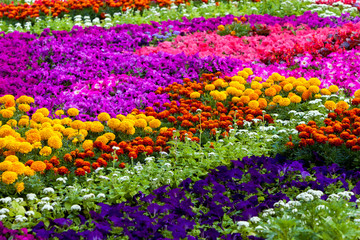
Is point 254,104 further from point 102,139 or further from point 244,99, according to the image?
point 102,139

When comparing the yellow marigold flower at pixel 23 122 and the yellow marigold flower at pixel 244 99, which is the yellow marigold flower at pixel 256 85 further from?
the yellow marigold flower at pixel 23 122

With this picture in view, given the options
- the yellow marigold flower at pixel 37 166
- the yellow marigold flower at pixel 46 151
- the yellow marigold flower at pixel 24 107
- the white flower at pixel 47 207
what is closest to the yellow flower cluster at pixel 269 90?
the yellow marigold flower at pixel 24 107

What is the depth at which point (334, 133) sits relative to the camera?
5613mm

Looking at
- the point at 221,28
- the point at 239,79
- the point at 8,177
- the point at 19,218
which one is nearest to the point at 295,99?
the point at 239,79

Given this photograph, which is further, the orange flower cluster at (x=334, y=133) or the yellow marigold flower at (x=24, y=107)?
the yellow marigold flower at (x=24, y=107)

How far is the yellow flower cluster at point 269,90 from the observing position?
6.85 metres

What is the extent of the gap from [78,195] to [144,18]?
27.9 feet

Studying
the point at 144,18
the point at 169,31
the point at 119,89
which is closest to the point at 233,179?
the point at 119,89

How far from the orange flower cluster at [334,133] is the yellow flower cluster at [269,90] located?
3.41 feet

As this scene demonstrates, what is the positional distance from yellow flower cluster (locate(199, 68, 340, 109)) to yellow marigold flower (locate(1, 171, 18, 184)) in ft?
10.9

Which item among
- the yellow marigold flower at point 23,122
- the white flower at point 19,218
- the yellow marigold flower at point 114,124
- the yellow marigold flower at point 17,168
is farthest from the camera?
the yellow marigold flower at point 23,122

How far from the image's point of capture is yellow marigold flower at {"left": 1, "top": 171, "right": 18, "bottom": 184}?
4.45m

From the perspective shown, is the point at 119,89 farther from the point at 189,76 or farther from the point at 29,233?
the point at 29,233

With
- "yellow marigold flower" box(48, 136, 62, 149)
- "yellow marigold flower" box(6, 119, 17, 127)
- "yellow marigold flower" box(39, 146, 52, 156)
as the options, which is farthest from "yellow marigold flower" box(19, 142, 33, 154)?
"yellow marigold flower" box(6, 119, 17, 127)
